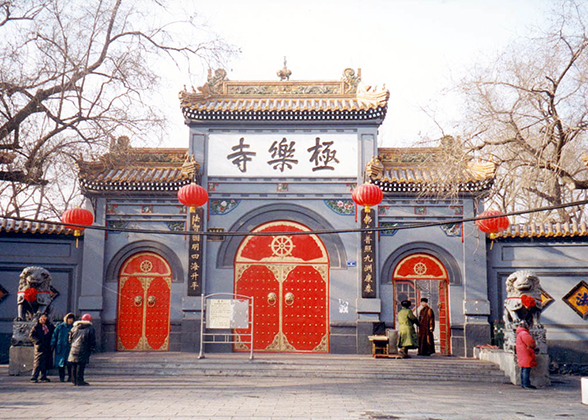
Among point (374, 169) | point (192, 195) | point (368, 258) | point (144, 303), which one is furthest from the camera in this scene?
point (144, 303)

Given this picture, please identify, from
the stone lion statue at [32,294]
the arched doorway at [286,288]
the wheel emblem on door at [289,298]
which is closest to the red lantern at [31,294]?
the stone lion statue at [32,294]

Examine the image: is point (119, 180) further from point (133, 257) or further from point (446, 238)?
point (446, 238)

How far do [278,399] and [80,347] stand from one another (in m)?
Answer: 3.25

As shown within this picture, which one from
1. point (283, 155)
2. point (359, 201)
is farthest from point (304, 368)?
point (283, 155)

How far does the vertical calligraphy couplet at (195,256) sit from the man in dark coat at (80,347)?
3609mm

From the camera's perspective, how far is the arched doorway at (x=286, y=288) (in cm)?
1284

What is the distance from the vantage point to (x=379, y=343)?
11.9 m

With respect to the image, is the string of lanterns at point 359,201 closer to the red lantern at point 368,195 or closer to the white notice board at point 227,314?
the red lantern at point 368,195

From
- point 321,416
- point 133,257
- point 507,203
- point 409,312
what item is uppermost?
point 507,203

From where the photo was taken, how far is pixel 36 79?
9.69 m

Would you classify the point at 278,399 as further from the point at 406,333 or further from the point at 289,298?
the point at 289,298

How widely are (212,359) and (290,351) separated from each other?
2133 millimetres

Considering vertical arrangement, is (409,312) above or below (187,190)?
below

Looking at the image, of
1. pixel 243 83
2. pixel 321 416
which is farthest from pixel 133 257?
pixel 321 416
